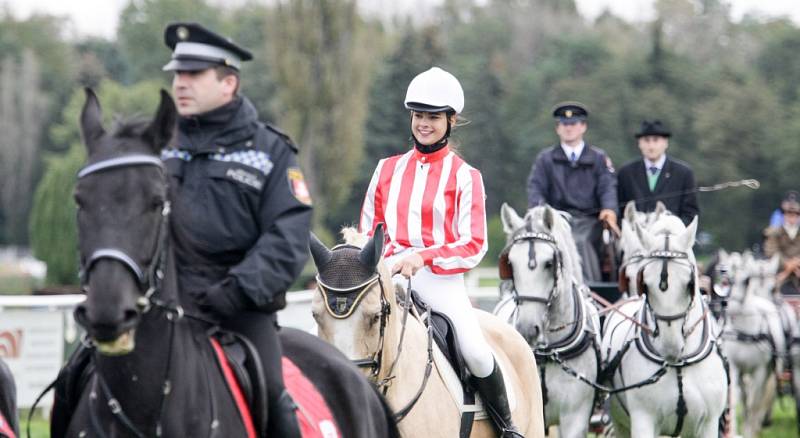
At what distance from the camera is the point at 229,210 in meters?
4.35

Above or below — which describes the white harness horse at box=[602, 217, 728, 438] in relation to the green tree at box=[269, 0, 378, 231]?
below

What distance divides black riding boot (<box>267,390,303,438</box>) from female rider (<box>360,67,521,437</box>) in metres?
2.06

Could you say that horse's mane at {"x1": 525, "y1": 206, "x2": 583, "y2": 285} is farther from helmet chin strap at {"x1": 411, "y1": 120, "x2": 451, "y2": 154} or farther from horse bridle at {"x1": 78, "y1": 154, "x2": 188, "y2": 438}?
horse bridle at {"x1": 78, "y1": 154, "x2": 188, "y2": 438}

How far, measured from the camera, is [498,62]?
3248 inches

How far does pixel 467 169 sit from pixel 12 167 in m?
70.8

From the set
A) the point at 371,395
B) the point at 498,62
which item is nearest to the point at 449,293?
the point at 371,395

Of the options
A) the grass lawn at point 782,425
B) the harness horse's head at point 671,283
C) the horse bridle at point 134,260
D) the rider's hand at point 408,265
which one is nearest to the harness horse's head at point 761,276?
the grass lawn at point 782,425

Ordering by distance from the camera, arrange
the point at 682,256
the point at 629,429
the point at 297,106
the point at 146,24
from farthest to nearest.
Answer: the point at 146,24
the point at 297,106
the point at 629,429
the point at 682,256

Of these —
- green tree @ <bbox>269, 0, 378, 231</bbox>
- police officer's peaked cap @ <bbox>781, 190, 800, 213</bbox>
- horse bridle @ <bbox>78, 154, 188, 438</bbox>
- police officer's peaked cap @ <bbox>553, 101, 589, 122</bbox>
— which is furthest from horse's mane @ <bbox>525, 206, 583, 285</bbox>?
green tree @ <bbox>269, 0, 378, 231</bbox>

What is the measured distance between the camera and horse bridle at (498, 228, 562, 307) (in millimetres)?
8922

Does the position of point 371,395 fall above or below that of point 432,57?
below

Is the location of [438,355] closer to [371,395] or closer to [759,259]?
[371,395]

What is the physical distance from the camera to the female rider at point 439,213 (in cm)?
661

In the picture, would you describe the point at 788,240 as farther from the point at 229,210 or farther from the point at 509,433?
the point at 229,210
